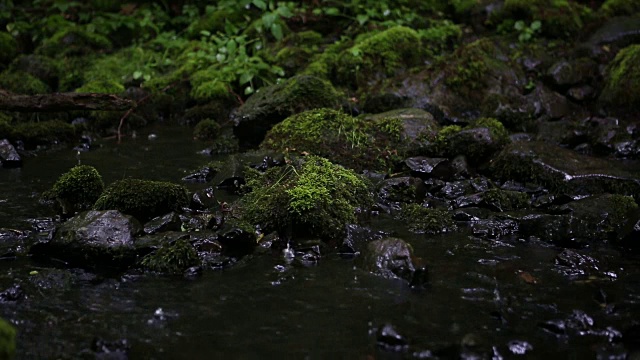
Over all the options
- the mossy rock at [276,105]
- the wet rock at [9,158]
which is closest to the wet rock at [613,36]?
the mossy rock at [276,105]

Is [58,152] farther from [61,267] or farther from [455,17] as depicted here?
[455,17]

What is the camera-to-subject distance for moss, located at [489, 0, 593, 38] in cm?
1230

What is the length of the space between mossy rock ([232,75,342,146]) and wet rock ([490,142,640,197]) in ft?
9.34

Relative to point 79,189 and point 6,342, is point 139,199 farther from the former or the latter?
point 6,342

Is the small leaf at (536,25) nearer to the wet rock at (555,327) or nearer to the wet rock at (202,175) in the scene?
the wet rock at (202,175)

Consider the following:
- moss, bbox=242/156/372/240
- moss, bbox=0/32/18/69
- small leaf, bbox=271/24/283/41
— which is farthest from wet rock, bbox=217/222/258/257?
moss, bbox=0/32/18/69

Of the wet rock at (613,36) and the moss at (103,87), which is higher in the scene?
the wet rock at (613,36)

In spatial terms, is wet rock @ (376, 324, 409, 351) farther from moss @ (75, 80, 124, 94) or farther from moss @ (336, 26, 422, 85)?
moss @ (75, 80, 124, 94)

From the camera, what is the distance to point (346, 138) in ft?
26.8

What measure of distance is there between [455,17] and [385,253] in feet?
32.9

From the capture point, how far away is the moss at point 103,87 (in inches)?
447

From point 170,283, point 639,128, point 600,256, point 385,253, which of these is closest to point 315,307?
point 385,253

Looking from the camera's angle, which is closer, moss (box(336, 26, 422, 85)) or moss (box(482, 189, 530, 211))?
moss (box(482, 189, 530, 211))

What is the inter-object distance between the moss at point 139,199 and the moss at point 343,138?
223 centimetres
